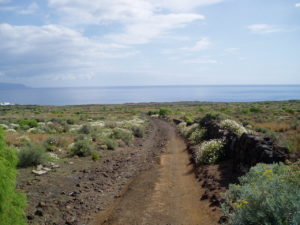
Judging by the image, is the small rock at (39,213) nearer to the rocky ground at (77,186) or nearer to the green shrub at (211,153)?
the rocky ground at (77,186)

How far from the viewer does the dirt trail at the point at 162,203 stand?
7.38 meters

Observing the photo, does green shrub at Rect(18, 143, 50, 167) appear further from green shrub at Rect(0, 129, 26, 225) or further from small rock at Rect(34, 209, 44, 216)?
green shrub at Rect(0, 129, 26, 225)

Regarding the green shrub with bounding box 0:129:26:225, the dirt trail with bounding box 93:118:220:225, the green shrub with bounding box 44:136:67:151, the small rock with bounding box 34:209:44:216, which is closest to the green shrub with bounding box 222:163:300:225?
the dirt trail with bounding box 93:118:220:225

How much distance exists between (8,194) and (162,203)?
16.8ft

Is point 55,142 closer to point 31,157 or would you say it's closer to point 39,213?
point 31,157

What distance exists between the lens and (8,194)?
454cm

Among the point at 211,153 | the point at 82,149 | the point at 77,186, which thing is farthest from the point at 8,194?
the point at 82,149

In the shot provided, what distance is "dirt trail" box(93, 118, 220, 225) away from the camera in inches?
290

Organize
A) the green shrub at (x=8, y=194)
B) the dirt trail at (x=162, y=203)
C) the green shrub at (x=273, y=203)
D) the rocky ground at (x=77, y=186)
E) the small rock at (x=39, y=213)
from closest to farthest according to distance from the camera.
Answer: the green shrub at (x=273, y=203) → the green shrub at (x=8, y=194) → the dirt trail at (x=162, y=203) → the small rock at (x=39, y=213) → the rocky ground at (x=77, y=186)

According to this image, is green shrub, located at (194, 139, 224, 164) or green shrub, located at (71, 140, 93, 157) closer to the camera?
green shrub, located at (194, 139, 224, 164)

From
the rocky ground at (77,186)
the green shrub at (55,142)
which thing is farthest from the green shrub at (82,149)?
the green shrub at (55,142)

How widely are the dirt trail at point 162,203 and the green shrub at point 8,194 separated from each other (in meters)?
2.98

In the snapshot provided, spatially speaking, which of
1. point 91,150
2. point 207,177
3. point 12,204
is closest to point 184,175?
point 207,177

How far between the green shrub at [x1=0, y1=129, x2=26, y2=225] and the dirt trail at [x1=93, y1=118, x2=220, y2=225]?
2.98 metres
